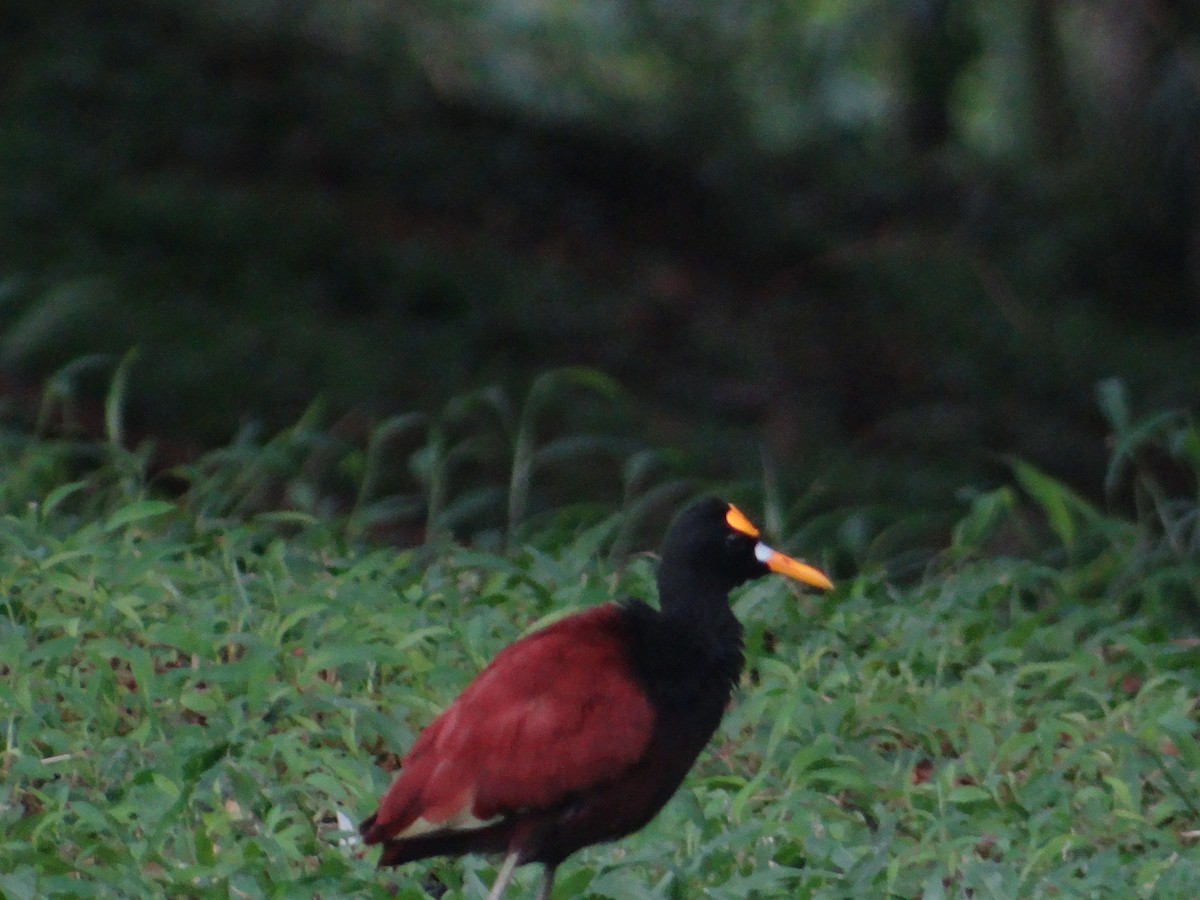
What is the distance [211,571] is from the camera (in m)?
5.17

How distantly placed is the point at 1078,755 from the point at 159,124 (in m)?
7.36

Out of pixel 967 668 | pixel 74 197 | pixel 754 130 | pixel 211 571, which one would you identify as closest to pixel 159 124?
pixel 74 197

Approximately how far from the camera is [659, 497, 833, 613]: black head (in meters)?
3.96

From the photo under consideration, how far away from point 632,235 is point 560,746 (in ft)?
24.3

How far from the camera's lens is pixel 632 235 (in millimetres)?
10805

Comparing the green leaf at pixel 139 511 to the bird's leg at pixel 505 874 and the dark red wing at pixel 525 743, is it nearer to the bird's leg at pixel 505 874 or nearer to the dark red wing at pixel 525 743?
the dark red wing at pixel 525 743

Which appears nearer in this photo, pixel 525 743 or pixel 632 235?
pixel 525 743

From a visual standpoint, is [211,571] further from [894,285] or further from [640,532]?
[894,285]

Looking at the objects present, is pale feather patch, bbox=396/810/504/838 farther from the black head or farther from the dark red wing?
the black head

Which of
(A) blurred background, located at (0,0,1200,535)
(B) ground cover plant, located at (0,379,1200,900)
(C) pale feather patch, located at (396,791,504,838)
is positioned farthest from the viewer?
(A) blurred background, located at (0,0,1200,535)

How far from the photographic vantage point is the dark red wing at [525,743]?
356cm

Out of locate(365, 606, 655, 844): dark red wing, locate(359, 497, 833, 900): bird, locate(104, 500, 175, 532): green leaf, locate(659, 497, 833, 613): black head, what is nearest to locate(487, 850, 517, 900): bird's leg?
locate(359, 497, 833, 900): bird

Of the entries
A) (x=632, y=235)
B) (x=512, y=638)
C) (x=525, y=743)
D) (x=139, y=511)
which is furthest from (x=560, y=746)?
(x=632, y=235)

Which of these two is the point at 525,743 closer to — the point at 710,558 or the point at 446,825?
the point at 446,825
